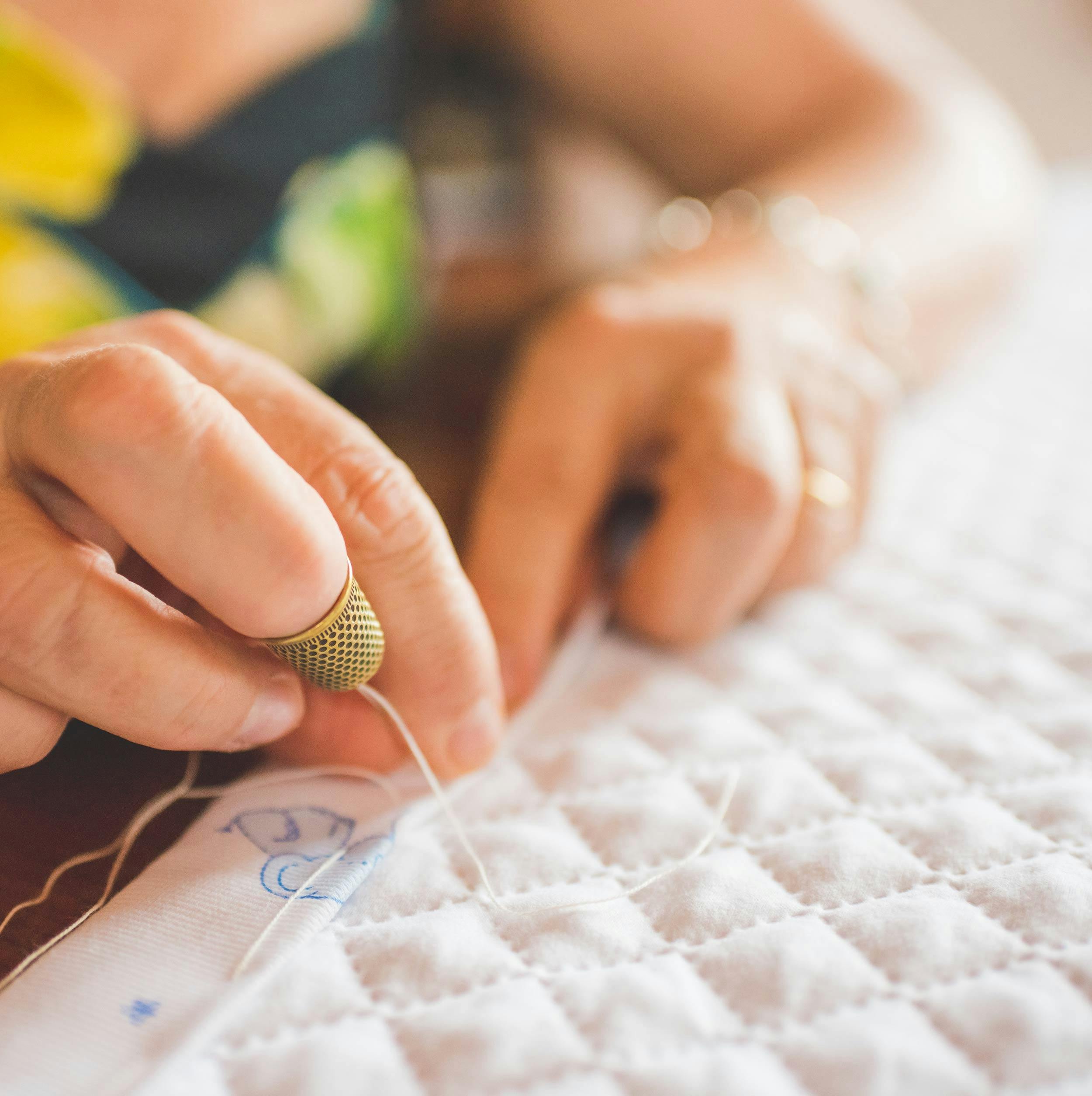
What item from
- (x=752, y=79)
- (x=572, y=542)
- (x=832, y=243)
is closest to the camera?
(x=572, y=542)

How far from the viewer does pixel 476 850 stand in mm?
228

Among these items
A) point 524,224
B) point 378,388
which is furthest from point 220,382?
point 524,224

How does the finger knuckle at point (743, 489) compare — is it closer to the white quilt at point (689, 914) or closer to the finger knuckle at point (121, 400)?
the white quilt at point (689, 914)

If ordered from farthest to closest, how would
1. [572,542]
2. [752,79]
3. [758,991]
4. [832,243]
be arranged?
1. [752,79]
2. [832,243]
3. [572,542]
4. [758,991]

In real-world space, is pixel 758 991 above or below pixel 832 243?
below

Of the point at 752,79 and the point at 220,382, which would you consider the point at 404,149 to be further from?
the point at 220,382

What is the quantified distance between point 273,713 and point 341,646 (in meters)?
0.03

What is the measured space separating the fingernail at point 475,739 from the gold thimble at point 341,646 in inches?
1.4

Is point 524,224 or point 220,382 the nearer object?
point 220,382

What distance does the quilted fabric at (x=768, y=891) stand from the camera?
16cm

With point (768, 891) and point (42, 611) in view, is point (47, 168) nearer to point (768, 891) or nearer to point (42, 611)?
point (42, 611)

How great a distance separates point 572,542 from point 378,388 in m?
0.32

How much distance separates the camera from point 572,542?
32cm

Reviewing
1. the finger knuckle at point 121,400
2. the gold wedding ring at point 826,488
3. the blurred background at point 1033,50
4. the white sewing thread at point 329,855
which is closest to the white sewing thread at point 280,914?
the white sewing thread at point 329,855
